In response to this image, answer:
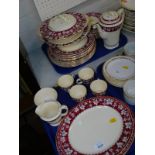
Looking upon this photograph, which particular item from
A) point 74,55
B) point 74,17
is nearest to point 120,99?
point 74,55

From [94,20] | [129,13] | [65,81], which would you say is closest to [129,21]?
[129,13]

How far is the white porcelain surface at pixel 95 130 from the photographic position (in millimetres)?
742

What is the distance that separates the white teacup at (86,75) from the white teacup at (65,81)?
31 mm

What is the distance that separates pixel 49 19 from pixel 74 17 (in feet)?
0.39

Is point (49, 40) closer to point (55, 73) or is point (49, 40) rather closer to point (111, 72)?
point (55, 73)

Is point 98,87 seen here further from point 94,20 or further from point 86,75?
point 94,20

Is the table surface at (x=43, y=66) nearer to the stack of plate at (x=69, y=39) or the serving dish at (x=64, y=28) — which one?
the stack of plate at (x=69, y=39)

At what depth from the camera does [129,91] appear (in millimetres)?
785

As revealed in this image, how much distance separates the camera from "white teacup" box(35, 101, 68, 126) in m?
0.79

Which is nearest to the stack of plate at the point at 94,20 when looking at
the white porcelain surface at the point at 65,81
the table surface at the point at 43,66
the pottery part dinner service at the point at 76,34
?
the pottery part dinner service at the point at 76,34

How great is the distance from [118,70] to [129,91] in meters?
0.14
